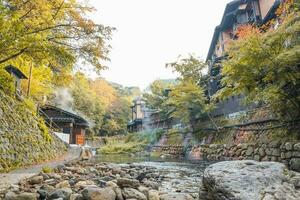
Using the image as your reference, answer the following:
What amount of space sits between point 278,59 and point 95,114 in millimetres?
39380

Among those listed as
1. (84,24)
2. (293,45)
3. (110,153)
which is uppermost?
(84,24)

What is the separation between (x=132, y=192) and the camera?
5660mm

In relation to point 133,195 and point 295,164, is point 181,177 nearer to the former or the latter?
point 295,164

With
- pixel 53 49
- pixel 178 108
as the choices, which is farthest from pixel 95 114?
pixel 53 49

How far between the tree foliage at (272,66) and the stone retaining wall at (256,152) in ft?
5.24

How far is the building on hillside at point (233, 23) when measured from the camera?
18172mm

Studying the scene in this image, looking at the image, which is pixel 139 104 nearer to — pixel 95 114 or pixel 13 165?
pixel 95 114

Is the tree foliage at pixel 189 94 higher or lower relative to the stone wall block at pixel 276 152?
higher

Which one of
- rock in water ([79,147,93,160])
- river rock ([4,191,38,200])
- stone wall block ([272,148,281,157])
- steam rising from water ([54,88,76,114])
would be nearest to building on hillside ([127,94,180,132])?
steam rising from water ([54,88,76,114])

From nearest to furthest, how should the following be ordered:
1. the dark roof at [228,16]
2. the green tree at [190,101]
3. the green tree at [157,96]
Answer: the green tree at [190,101] → the dark roof at [228,16] → the green tree at [157,96]

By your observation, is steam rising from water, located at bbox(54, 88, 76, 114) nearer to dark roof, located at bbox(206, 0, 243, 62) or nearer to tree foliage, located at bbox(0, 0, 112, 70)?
dark roof, located at bbox(206, 0, 243, 62)

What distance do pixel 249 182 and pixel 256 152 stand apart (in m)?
9.39

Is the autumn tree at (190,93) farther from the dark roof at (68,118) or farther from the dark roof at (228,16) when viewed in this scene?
the dark roof at (68,118)

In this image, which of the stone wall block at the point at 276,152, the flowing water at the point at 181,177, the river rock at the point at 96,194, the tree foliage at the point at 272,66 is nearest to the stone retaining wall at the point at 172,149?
the flowing water at the point at 181,177
